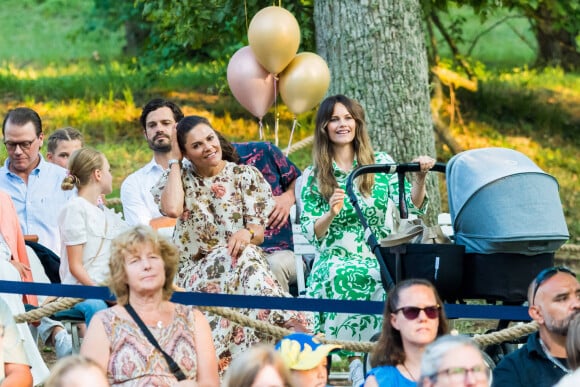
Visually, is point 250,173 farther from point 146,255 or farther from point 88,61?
point 88,61

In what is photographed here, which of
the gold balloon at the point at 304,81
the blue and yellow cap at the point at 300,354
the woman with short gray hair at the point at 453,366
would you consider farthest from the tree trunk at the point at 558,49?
the woman with short gray hair at the point at 453,366

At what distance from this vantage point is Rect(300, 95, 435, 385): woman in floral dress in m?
7.21

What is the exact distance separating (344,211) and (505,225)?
121 cm

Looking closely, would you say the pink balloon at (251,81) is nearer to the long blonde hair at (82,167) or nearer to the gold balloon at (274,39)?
the gold balloon at (274,39)

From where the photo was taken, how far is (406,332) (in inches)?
226

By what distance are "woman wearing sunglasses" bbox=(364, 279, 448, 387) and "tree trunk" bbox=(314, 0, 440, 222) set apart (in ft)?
13.4

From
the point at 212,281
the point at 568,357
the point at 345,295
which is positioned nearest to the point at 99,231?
the point at 212,281

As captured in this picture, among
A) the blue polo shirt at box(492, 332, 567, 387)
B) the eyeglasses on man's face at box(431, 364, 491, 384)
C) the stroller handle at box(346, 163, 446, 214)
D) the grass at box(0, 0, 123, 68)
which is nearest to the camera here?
the eyeglasses on man's face at box(431, 364, 491, 384)

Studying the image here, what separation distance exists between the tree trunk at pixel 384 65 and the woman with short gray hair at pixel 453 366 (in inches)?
198

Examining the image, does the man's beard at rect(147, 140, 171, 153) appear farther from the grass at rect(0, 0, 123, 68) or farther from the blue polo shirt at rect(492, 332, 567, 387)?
the grass at rect(0, 0, 123, 68)

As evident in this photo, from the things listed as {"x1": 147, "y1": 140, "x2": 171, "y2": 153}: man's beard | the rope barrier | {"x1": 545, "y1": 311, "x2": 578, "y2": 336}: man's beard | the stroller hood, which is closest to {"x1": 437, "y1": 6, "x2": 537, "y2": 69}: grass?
{"x1": 147, "y1": 140, "x2": 171, "y2": 153}: man's beard

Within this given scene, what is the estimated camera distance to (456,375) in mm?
4770

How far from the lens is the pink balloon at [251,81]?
29.9ft

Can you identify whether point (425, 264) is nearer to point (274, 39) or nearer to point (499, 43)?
point (274, 39)
